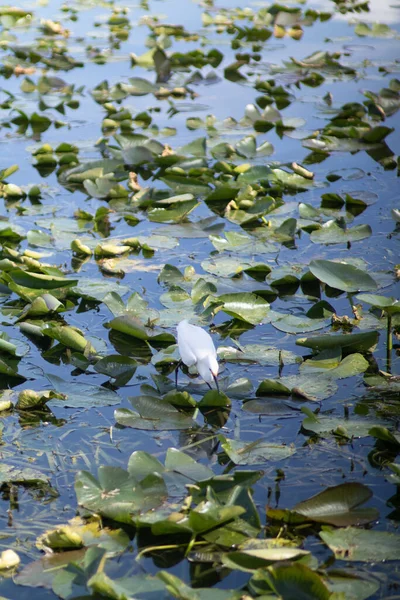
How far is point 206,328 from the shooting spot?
2.48m

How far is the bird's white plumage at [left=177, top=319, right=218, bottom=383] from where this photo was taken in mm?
2014

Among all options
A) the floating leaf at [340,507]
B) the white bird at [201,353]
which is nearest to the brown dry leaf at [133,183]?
the white bird at [201,353]

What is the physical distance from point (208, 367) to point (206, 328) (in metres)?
0.47

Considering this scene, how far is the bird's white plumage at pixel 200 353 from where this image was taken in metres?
2.01

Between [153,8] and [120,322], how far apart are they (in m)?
5.71

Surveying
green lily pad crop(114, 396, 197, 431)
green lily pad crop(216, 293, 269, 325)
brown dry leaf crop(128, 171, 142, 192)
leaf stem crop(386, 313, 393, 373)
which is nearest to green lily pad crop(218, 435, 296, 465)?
green lily pad crop(114, 396, 197, 431)

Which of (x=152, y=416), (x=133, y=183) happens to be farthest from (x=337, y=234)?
(x=152, y=416)

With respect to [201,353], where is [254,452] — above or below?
below

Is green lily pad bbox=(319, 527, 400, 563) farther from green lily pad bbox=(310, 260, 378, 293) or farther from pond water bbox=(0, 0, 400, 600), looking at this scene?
green lily pad bbox=(310, 260, 378, 293)

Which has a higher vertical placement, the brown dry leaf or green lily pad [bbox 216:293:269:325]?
green lily pad [bbox 216:293:269:325]

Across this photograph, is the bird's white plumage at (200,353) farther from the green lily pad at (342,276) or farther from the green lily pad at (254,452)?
the green lily pad at (342,276)

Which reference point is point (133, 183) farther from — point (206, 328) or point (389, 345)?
point (389, 345)

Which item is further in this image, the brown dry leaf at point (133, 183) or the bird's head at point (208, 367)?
the brown dry leaf at point (133, 183)

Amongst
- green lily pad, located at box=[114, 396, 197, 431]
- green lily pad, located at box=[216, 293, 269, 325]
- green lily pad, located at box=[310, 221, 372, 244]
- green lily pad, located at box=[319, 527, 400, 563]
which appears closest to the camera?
green lily pad, located at box=[319, 527, 400, 563]
